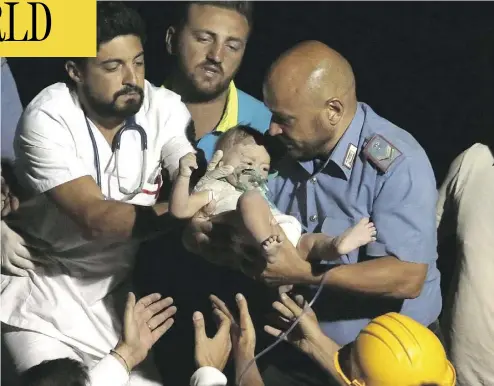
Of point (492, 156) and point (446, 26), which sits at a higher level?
point (446, 26)

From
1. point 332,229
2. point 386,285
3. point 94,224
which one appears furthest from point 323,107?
point 94,224

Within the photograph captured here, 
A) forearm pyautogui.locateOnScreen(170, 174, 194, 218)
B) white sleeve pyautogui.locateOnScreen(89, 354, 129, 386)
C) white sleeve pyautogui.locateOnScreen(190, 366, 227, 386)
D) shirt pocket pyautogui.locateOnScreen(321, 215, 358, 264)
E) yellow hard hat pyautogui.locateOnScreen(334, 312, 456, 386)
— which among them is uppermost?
forearm pyautogui.locateOnScreen(170, 174, 194, 218)

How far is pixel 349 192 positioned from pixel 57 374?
80 centimetres

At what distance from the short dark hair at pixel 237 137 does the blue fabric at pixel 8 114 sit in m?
0.67

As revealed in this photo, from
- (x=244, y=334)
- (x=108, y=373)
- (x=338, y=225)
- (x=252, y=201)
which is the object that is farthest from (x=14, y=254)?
(x=338, y=225)

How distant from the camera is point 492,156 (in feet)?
7.43

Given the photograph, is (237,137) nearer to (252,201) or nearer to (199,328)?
(252,201)

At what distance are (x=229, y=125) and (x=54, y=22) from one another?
0.56 m

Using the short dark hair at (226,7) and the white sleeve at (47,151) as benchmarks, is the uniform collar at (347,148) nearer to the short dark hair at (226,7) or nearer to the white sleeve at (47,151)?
the short dark hair at (226,7)

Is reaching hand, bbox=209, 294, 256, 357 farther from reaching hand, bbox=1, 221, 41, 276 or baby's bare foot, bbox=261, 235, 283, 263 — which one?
reaching hand, bbox=1, 221, 41, 276

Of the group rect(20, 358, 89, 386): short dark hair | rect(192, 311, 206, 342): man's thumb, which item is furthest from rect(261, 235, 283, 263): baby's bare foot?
rect(20, 358, 89, 386): short dark hair

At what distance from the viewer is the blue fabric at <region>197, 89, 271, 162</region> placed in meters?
2.34

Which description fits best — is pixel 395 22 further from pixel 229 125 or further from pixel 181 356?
pixel 181 356

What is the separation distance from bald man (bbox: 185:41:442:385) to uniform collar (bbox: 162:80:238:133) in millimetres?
265
